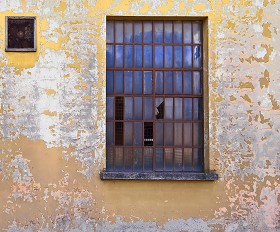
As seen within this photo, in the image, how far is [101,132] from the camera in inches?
349

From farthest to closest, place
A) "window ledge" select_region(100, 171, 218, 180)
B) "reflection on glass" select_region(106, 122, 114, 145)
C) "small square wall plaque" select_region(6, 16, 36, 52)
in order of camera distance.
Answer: "reflection on glass" select_region(106, 122, 114, 145)
"small square wall plaque" select_region(6, 16, 36, 52)
"window ledge" select_region(100, 171, 218, 180)

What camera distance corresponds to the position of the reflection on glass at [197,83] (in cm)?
912

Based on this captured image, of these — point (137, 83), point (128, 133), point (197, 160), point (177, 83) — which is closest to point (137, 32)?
point (137, 83)

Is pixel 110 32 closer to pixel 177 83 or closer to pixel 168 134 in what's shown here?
pixel 177 83

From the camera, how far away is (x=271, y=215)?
8.85 metres

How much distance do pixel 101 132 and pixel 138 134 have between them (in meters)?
0.70

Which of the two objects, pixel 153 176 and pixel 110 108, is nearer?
pixel 153 176

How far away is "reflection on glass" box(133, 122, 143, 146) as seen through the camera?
29.7 feet

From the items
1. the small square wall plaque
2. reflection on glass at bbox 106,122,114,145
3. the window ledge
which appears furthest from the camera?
reflection on glass at bbox 106,122,114,145

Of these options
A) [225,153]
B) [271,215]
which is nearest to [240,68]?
[225,153]

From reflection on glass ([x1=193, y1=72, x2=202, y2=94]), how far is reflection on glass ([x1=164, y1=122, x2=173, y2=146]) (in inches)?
31.0

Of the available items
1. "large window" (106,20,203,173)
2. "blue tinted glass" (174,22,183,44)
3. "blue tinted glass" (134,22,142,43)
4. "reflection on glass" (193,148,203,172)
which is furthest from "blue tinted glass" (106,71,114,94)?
"reflection on glass" (193,148,203,172)

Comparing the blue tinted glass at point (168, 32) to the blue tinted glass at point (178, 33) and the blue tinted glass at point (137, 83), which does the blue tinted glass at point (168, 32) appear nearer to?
the blue tinted glass at point (178, 33)

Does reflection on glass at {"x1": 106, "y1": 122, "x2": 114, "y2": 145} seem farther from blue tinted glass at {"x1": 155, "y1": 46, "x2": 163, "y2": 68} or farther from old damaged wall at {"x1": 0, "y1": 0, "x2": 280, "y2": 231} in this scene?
blue tinted glass at {"x1": 155, "y1": 46, "x2": 163, "y2": 68}
